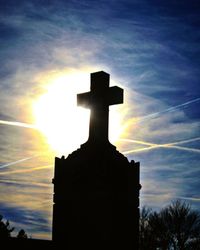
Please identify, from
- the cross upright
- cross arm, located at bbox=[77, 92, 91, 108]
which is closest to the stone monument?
the cross upright

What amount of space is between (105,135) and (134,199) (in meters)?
2.08

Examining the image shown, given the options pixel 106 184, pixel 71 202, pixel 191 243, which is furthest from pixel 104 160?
pixel 191 243

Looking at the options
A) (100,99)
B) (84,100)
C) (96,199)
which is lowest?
(96,199)

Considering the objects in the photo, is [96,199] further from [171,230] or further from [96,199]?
[171,230]

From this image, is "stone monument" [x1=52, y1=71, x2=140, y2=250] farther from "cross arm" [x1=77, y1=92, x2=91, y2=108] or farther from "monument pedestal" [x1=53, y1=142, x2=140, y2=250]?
"cross arm" [x1=77, y1=92, x2=91, y2=108]

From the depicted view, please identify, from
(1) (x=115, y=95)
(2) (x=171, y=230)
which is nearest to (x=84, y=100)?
(1) (x=115, y=95)

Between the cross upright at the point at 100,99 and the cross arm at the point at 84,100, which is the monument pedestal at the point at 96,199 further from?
the cross arm at the point at 84,100

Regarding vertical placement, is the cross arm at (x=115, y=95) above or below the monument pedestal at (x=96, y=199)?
above

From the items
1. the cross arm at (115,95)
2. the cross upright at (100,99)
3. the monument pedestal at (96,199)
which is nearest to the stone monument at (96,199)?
the monument pedestal at (96,199)

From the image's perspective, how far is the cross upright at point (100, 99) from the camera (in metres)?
13.9

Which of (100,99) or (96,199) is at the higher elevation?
(100,99)

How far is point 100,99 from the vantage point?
47.0ft

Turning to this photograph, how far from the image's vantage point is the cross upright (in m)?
13.9

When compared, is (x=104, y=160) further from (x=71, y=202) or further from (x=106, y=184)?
(x=71, y=202)
